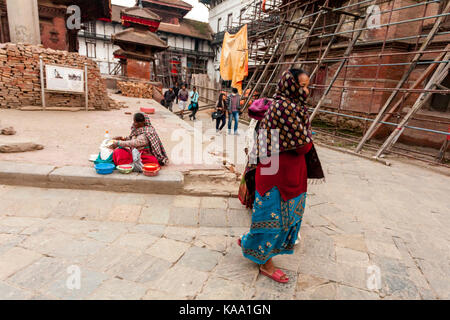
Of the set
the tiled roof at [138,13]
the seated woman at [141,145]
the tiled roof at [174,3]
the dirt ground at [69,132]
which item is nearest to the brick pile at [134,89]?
the tiled roof at [138,13]

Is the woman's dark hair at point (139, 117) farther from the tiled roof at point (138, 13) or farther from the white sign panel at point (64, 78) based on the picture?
the tiled roof at point (138, 13)

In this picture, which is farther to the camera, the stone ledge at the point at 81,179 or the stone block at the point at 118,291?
the stone ledge at the point at 81,179

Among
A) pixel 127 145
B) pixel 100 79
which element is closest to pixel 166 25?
pixel 100 79

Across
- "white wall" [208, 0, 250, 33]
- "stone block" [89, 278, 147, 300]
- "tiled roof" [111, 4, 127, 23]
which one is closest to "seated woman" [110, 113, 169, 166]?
"stone block" [89, 278, 147, 300]

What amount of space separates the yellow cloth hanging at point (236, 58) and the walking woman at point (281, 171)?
492 inches

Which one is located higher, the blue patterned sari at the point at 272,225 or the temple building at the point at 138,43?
the temple building at the point at 138,43

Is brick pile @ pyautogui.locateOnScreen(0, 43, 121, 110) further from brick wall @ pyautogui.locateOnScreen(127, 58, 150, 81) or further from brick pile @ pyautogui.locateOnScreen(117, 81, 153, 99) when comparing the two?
brick wall @ pyautogui.locateOnScreen(127, 58, 150, 81)

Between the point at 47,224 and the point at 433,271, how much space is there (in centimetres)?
399

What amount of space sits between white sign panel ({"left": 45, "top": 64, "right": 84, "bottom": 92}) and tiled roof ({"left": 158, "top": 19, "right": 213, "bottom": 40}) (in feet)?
85.0

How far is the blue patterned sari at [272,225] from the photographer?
2195 mm

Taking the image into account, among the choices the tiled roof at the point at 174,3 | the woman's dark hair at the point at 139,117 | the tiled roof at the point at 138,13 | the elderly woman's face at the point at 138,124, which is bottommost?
the elderly woman's face at the point at 138,124

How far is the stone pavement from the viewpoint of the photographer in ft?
7.09

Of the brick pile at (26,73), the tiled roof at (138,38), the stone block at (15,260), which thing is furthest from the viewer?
the tiled roof at (138,38)
